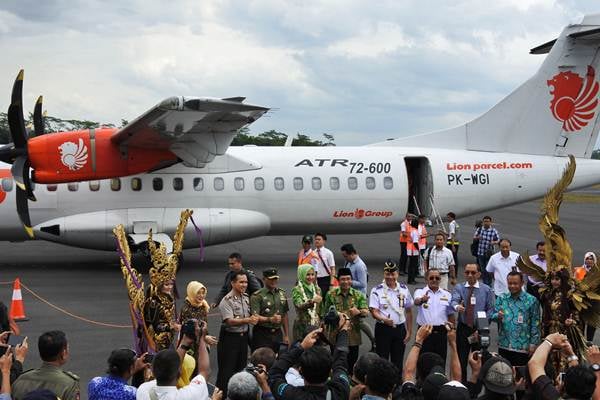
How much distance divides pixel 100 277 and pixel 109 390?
35.6 feet

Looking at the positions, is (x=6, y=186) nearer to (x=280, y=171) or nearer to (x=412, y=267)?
(x=280, y=171)

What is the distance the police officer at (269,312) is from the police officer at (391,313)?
1.05 metres

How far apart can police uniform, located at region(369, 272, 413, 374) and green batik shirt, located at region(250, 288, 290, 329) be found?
1022 mm

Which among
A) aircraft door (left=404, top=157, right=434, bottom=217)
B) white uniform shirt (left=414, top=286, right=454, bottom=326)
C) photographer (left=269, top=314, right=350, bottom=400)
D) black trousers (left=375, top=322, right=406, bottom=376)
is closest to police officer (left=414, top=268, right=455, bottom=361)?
white uniform shirt (left=414, top=286, right=454, bottom=326)

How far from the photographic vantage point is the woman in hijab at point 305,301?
726cm

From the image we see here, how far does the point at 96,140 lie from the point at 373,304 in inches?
351

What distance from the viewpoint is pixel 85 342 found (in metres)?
9.54

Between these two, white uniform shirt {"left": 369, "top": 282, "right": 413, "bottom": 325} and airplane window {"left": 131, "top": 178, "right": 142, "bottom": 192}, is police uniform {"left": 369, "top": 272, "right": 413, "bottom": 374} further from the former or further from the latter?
airplane window {"left": 131, "top": 178, "right": 142, "bottom": 192}

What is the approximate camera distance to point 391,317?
768 cm

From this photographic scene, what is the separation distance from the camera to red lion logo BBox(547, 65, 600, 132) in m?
16.8

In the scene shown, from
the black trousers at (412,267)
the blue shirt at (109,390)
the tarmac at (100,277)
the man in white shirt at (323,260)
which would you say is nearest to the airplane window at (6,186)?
the tarmac at (100,277)

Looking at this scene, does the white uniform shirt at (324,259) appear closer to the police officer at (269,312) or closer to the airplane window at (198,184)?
the police officer at (269,312)

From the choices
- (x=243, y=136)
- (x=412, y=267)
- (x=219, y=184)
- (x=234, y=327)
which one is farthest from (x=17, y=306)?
(x=243, y=136)

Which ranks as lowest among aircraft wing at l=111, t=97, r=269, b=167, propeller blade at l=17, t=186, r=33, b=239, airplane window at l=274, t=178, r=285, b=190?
propeller blade at l=17, t=186, r=33, b=239
